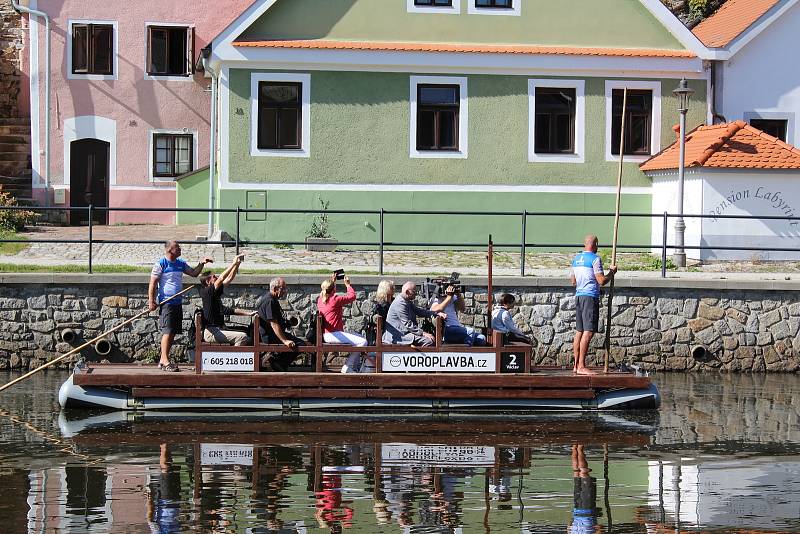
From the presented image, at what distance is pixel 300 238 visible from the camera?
25.5 meters

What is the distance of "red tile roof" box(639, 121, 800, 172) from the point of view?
2398cm

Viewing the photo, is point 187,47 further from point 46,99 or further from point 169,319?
point 169,319

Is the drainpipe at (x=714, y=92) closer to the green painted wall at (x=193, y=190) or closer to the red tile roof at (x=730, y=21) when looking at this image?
the red tile roof at (x=730, y=21)

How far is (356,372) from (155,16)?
18709 millimetres

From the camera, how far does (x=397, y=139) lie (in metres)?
25.9

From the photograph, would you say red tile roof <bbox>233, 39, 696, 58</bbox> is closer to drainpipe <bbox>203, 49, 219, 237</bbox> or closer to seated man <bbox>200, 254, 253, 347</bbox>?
drainpipe <bbox>203, 49, 219, 237</bbox>

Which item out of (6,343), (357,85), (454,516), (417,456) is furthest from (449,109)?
(454,516)

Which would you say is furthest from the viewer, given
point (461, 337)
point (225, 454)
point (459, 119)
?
point (459, 119)

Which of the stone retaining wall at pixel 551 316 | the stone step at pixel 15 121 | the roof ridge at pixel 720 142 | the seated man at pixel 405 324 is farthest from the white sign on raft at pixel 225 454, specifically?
the stone step at pixel 15 121

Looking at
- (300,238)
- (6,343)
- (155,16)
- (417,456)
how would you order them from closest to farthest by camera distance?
1. (417,456)
2. (6,343)
3. (300,238)
4. (155,16)

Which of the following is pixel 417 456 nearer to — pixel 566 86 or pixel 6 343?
pixel 6 343

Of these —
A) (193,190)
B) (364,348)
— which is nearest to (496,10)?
(193,190)

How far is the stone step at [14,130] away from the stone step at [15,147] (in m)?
0.25

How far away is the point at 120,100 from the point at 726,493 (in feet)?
77.4
